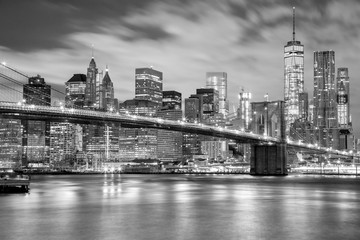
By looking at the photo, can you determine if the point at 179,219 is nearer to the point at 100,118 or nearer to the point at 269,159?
the point at 100,118

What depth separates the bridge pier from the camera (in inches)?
3408

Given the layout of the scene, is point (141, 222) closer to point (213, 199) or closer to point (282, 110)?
point (213, 199)

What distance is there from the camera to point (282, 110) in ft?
311

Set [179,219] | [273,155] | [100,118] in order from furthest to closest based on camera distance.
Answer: [273,155], [100,118], [179,219]

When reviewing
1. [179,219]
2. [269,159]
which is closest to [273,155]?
[269,159]

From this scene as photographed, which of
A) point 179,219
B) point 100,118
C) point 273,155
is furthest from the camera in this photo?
point 273,155

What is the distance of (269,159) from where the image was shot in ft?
287

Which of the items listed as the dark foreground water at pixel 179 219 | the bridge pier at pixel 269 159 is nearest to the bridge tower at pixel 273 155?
the bridge pier at pixel 269 159

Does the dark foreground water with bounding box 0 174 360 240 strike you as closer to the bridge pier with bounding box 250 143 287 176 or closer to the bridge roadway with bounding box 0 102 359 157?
the bridge roadway with bounding box 0 102 359 157

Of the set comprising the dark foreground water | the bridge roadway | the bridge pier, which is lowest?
the dark foreground water

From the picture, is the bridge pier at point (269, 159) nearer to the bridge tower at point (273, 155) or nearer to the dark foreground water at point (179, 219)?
the bridge tower at point (273, 155)

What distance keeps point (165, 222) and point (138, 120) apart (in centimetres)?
4970

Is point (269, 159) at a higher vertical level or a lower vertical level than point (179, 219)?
higher

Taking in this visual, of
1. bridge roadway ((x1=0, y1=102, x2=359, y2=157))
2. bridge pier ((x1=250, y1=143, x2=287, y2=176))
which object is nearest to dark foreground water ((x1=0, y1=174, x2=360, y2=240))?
bridge roadway ((x1=0, y1=102, x2=359, y2=157))
